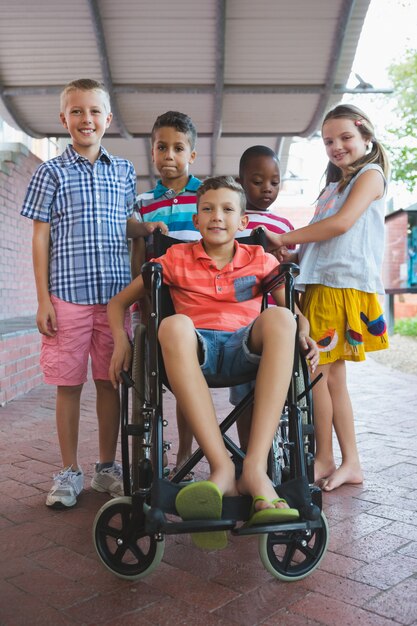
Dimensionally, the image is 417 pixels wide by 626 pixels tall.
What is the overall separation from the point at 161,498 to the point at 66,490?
3.05ft

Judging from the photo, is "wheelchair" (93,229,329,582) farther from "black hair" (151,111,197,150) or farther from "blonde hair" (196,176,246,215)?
"black hair" (151,111,197,150)

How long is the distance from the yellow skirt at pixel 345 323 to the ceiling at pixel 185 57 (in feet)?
11.5

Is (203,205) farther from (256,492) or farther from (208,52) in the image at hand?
(208,52)

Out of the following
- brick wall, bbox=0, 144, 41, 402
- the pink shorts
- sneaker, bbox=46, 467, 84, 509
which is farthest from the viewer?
brick wall, bbox=0, 144, 41, 402

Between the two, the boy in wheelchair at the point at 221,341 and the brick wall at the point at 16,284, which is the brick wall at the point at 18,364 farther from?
the boy in wheelchair at the point at 221,341

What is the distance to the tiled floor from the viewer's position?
165 cm

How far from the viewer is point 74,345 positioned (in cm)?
263

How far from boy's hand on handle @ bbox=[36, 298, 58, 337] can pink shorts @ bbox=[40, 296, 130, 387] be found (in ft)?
0.07

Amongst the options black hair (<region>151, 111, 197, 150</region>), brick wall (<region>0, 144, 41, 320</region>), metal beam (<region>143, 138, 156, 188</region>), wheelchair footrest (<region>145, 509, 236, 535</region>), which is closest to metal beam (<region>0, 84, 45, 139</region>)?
brick wall (<region>0, 144, 41, 320</region>)

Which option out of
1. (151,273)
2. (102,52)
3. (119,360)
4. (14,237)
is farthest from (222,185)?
(14,237)

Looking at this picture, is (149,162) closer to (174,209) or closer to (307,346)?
(174,209)

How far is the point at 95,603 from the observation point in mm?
1719

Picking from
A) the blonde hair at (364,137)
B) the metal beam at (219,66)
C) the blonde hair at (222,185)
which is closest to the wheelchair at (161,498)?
the blonde hair at (222,185)

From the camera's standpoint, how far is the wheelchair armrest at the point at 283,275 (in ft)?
6.57
